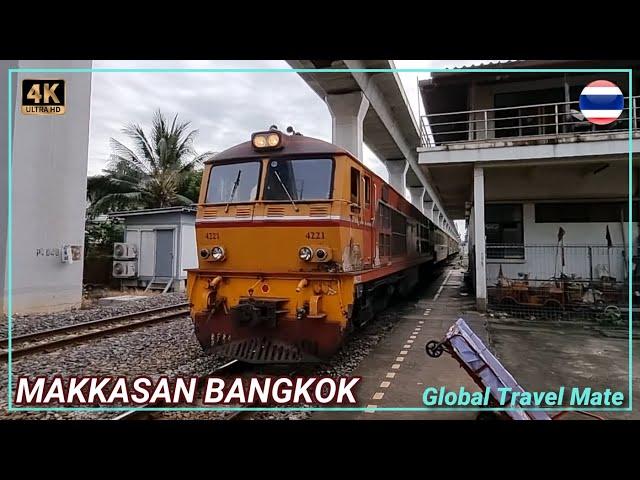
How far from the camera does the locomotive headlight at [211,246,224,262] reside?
5497 millimetres

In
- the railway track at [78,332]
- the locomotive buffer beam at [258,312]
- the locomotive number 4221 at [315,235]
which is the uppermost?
the locomotive number 4221 at [315,235]

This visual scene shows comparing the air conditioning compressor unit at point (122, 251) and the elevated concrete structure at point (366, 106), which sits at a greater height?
the elevated concrete structure at point (366, 106)

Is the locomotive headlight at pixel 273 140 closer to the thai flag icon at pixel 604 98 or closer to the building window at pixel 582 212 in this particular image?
the thai flag icon at pixel 604 98

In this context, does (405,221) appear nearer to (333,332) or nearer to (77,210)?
(333,332)

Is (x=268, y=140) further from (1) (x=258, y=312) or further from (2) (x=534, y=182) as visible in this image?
(2) (x=534, y=182)

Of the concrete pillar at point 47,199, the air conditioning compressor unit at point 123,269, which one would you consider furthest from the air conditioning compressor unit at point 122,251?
the concrete pillar at point 47,199

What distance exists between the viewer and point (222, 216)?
557 centimetres

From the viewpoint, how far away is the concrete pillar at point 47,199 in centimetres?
671

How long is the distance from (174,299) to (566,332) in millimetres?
9331

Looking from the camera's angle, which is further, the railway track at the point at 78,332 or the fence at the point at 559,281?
the fence at the point at 559,281

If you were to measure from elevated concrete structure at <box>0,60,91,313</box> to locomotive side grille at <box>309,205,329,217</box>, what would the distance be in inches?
144

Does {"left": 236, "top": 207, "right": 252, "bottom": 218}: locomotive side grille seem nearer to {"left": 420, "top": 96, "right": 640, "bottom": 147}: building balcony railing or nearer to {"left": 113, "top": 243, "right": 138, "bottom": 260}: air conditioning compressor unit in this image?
{"left": 420, "top": 96, "right": 640, "bottom": 147}: building balcony railing

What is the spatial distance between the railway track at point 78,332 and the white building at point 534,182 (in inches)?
277

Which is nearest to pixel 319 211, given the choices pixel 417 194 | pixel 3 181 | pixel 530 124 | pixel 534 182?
pixel 3 181
